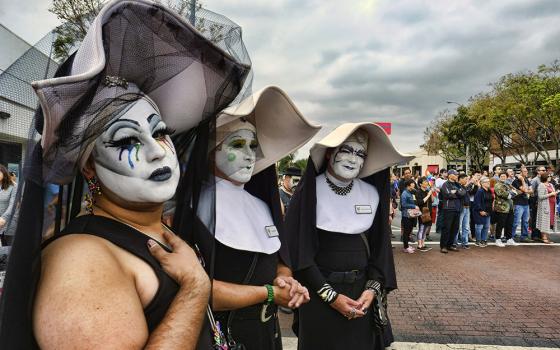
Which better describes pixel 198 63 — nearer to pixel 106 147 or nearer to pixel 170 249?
pixel 106 147

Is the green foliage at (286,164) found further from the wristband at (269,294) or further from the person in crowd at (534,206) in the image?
the person in crowd at (534,206)

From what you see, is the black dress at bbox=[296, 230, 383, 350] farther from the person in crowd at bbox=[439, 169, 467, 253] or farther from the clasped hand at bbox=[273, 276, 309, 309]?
the person in crowd at bbox=[439, 169, 467, 253]

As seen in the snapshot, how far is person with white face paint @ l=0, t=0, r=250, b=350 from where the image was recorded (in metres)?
0.86

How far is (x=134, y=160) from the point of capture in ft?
3.63

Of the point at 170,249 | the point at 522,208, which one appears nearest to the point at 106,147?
the point at 170,249

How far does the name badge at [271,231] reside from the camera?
200 centimetres

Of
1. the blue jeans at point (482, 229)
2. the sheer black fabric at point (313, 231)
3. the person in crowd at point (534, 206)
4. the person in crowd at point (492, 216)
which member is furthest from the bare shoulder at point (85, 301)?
the person in crowd at point (534, 206)

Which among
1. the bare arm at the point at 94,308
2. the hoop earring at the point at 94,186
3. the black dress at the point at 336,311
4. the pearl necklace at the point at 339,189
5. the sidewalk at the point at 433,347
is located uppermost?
the pearl necklace at the point at 339,189

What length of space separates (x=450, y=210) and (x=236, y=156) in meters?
7.33

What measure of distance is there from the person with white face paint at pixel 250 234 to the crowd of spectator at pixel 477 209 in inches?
254

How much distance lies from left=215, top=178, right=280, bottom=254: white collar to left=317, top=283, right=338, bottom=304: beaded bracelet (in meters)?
0.56

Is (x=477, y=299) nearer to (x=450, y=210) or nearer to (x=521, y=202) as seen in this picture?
(x=450, y=210)

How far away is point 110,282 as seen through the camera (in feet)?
2.99

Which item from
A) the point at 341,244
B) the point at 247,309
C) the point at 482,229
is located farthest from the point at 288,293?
the point at 482,229
